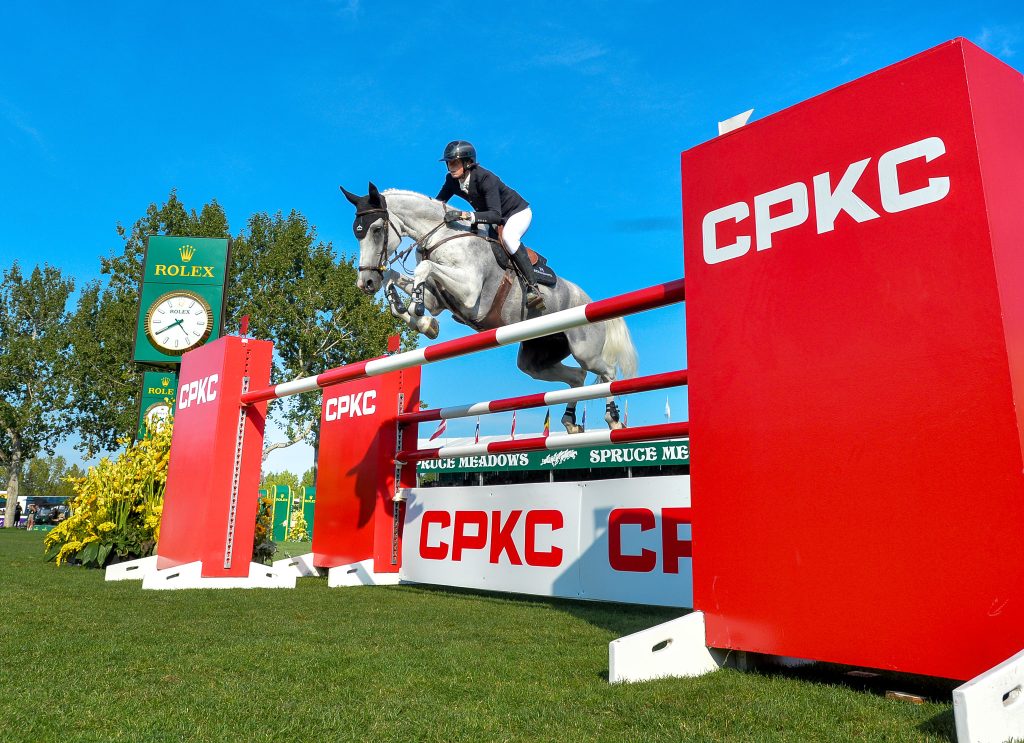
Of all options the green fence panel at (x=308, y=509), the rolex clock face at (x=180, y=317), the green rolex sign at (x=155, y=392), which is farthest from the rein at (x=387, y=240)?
the green fence panel at (x=308, y=509)

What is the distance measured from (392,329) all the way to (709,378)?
2270cm

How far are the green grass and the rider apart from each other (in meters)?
2.15

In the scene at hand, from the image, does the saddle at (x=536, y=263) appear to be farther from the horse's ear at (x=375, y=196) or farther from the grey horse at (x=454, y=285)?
the horse's ear at (x=375, y=196)

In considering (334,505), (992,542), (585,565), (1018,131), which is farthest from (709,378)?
(334,505)

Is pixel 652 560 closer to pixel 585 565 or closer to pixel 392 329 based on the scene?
pixel 585 565

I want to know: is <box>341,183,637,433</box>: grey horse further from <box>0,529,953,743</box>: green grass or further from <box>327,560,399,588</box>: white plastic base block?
<box>0,529,953,743</box>: green grass

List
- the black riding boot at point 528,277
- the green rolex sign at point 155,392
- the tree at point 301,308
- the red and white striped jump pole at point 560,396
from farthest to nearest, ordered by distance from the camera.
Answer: the tree at point 301,308 < the green rolex sign at point 155,392 < the black riding boot at point 528,277 < the red and white striped jump pole at point 560,396

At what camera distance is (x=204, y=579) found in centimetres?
438

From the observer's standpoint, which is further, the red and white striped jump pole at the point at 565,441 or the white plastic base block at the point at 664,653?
the red and white striped jump pole at the point at 565,441

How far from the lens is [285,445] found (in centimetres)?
2344

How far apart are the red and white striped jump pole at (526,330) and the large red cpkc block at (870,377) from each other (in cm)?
27

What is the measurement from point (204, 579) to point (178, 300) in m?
9.31

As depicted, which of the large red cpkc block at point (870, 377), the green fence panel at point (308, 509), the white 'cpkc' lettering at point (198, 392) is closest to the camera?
the large red cpkc block at point (870, 377)

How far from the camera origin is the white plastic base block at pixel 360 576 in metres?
4.71
